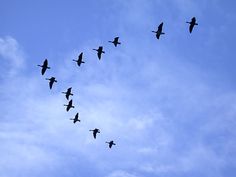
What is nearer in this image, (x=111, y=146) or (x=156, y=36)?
(x=156, y=36)

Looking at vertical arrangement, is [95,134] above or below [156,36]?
below

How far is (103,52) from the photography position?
86.2m

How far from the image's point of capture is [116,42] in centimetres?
8531

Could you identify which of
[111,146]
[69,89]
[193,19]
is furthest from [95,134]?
[193,19]

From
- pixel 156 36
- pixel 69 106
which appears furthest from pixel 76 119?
pixel 156 36

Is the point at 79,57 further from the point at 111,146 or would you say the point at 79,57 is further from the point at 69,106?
the point at 111,146

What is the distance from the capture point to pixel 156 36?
3302 inches

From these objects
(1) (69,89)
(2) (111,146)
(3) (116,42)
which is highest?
(3) (116,42)

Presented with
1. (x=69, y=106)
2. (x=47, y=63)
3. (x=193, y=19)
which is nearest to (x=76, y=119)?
(x=69, y=106)

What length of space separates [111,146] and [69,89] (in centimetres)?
1389

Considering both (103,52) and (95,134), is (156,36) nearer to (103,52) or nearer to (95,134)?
(103,52)

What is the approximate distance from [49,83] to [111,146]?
1678 cm

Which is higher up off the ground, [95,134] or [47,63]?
[47,63]

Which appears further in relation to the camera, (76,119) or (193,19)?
(76,119)
